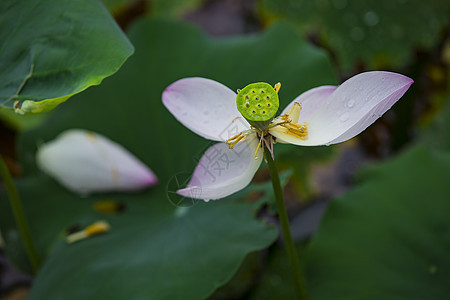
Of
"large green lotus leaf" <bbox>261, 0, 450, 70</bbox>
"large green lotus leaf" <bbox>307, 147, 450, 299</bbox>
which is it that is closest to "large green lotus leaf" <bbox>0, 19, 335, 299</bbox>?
"large green lotus leaf" <bbox>307, 147, 450, 299</bbox>

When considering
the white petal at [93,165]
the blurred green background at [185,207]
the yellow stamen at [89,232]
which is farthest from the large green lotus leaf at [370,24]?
the yellow stamen at [89,232]

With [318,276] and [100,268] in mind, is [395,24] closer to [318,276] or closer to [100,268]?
[318,276]

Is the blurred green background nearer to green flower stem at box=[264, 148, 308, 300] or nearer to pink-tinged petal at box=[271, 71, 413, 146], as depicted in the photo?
green flower stem at box=[264, 148, 308, 300]

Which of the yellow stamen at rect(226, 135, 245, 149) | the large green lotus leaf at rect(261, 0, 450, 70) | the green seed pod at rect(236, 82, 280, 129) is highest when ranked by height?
the green seed pod at rect(236, 82, 280, 129)

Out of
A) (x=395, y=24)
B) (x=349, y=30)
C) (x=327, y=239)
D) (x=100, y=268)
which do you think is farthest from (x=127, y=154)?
(x=395, y=24)

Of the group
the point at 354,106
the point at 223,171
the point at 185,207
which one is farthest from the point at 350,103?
the point at 185,207

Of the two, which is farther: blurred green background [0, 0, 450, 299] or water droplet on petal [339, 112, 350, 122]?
blurred green background [0, 0, 450, 299]

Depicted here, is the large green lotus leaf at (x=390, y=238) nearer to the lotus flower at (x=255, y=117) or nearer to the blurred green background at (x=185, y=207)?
the blurred green background at (x=185, y=207)
